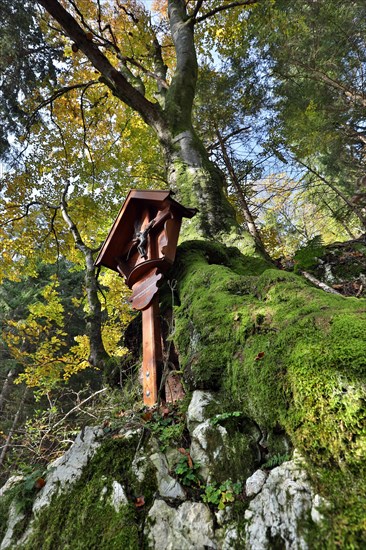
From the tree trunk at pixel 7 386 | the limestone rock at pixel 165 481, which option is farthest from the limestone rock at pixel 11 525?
the tree trunk at pixel 7 386

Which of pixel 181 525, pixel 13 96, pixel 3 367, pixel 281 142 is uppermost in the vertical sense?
pixel 13 96

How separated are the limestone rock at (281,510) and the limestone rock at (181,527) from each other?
0.24 meters

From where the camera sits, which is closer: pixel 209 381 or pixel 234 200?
pixel 209 381

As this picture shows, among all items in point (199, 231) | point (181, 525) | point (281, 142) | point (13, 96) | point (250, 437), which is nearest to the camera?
point (181, 525)

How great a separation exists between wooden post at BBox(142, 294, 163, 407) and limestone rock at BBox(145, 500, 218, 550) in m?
1.16

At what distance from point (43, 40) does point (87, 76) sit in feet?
4.57

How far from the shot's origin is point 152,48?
9961mm

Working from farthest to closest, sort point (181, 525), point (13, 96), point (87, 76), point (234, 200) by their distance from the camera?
1. point (234, 200)
2. point (87, 76)
3. point (13, 96)
4. point (181, 525)

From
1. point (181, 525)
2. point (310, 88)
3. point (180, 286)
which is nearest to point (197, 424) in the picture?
point (181, 525)

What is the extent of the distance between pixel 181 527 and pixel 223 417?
61 centimetres

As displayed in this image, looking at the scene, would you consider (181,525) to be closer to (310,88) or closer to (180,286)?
(180,286)

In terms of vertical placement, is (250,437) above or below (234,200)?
below

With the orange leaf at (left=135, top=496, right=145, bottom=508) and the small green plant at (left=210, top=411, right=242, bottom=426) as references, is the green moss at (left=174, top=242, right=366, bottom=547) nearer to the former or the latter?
the small green plant at (left=210, top=411, right=242, bottom=426)

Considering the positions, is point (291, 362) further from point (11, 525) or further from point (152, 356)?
point (11, 525)
